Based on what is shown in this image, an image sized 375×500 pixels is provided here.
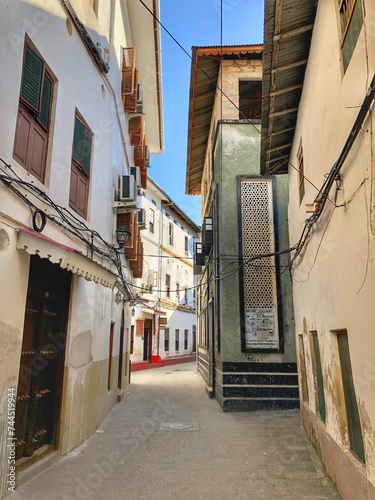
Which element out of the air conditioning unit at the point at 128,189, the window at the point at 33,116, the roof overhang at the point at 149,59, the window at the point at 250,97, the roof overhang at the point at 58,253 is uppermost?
the roof overhang at the point at 149,59

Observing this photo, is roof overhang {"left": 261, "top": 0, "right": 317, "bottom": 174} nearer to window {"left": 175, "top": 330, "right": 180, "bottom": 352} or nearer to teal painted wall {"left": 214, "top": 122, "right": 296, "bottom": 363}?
teal painted wall {"left": 214, "top": 122, "right": 296, "bottom": 363}

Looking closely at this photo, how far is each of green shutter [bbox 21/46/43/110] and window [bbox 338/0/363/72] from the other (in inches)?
153

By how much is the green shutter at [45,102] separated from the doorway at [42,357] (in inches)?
77.8

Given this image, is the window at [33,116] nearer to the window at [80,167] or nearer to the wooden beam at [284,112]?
the window at [80,167]

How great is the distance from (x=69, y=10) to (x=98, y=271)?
4.30 meters

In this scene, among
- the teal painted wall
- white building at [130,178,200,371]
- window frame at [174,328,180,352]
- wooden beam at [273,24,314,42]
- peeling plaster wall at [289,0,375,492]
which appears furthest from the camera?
window frame at [174,328,180,352]

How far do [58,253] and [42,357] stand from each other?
6.62 ft

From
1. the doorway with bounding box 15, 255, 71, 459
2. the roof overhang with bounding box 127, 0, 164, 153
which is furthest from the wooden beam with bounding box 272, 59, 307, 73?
the roof overhang with bounding box 127, 0, 164, 153

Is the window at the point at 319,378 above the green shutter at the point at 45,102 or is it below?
below

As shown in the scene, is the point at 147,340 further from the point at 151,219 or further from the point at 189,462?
the point at 189,462

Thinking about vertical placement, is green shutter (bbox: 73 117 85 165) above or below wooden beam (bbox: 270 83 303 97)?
below

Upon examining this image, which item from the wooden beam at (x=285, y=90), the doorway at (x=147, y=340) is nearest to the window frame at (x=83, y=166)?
the wooden beam at (x=285, y=90)

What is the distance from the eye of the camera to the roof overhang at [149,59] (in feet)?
38.7

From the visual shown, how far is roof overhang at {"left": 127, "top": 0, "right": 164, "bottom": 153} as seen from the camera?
11789 millimetres
